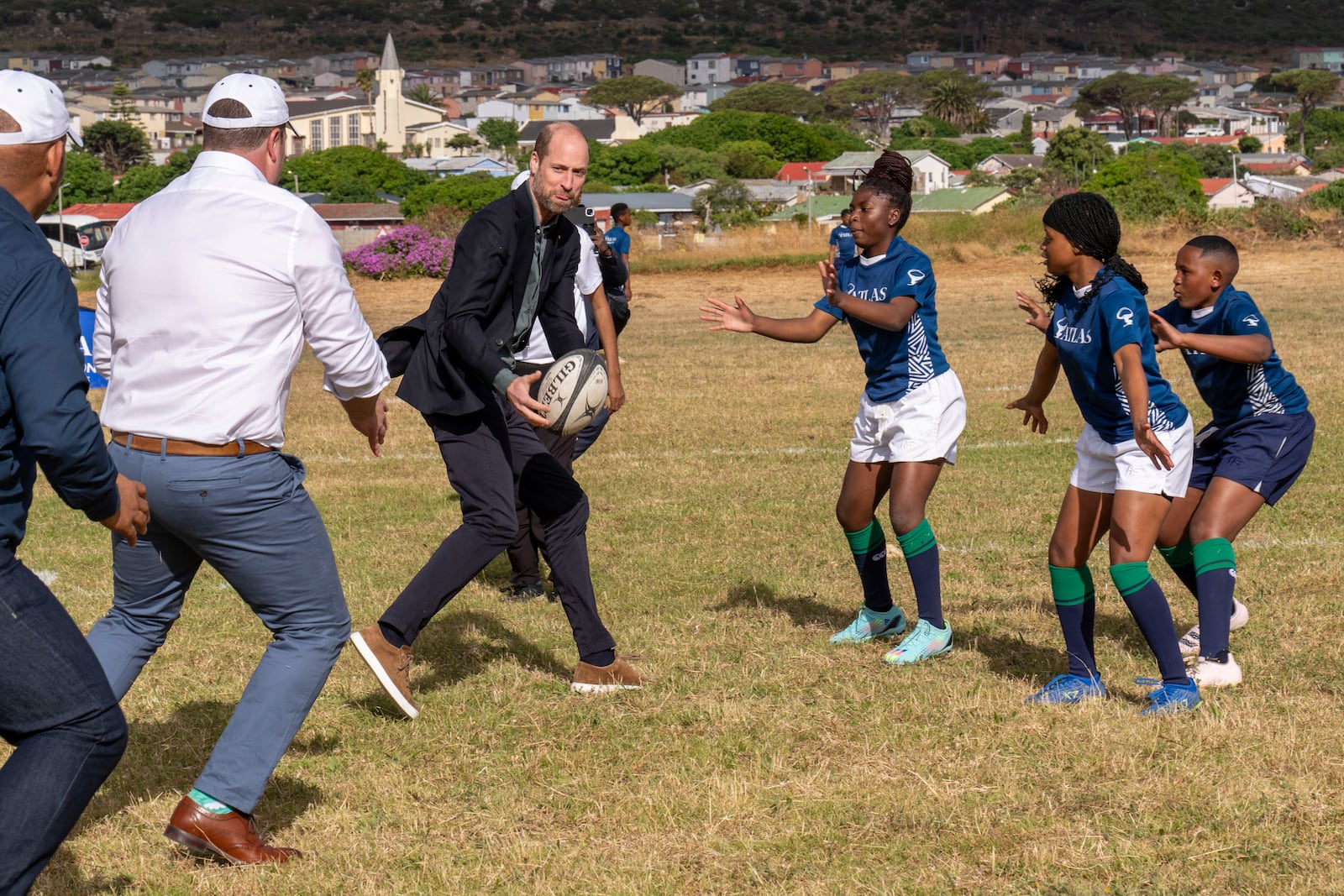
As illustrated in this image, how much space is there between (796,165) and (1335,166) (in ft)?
155

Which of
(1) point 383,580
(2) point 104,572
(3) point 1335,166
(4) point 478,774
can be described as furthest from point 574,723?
(3) point 1335,166

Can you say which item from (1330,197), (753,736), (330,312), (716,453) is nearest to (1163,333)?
(753,736)

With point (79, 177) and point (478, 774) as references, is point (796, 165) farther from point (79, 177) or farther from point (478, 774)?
point (478, 774)

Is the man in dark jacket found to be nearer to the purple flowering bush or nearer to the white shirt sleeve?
→ the white shirt sleeve

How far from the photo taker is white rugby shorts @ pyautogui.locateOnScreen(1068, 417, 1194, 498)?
5477mm

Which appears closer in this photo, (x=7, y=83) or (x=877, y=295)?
(x=7, y=83)

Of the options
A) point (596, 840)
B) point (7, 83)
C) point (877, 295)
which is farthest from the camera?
point (877, 295)

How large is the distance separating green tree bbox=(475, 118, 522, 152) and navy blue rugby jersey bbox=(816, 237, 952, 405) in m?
183

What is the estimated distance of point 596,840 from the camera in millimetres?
4578

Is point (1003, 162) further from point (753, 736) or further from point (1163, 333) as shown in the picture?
point (753, 736)

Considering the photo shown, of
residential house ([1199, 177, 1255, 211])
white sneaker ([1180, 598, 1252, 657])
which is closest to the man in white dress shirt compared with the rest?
white sneaker ([1180, 598, 1252, 657])

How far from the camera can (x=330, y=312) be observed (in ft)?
13.9

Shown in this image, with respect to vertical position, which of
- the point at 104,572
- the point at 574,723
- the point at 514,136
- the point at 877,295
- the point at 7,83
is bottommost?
the point at 514,136

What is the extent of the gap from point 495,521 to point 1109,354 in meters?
2.48
